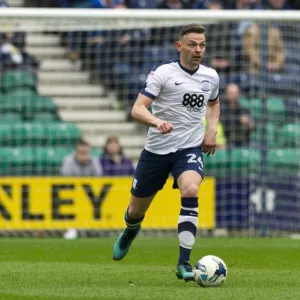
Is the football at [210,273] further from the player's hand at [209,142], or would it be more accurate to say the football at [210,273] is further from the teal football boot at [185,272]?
the player's hand at [209,142]

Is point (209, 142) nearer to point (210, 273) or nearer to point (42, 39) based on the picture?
point (210, 273)

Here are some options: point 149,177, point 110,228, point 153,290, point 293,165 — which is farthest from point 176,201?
point 153,290

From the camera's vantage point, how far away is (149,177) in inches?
382

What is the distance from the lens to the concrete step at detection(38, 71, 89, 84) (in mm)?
18641

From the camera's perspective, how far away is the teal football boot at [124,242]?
Answer: 34.2 feet

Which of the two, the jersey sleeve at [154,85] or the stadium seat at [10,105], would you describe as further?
the stadium seat at [10,105]

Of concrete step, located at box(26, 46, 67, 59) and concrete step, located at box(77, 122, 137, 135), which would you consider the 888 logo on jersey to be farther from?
concrete step, located at box(26, 46, 67, 59)

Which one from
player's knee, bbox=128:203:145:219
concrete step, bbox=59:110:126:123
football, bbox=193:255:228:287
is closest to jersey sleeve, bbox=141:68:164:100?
player's knee, bbox=128:203:145:219

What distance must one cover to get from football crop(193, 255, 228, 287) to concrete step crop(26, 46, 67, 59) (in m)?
11.0

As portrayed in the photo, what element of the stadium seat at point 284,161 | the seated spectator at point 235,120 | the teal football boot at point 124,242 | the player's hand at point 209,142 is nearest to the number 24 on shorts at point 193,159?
the player's hand at point 209,142

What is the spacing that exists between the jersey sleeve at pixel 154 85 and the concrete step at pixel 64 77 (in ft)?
30.7

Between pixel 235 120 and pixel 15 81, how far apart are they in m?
3.85

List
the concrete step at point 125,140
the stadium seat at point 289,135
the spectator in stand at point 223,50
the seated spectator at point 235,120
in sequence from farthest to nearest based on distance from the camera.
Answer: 1. the concrete step at point 125,140
2. the spectator in stand at point 223,50
3. the stadium seat at point 289,135
4. the seated spectator at point 235,120

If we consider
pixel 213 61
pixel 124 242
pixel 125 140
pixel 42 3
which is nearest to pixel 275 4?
pixel 213 61
